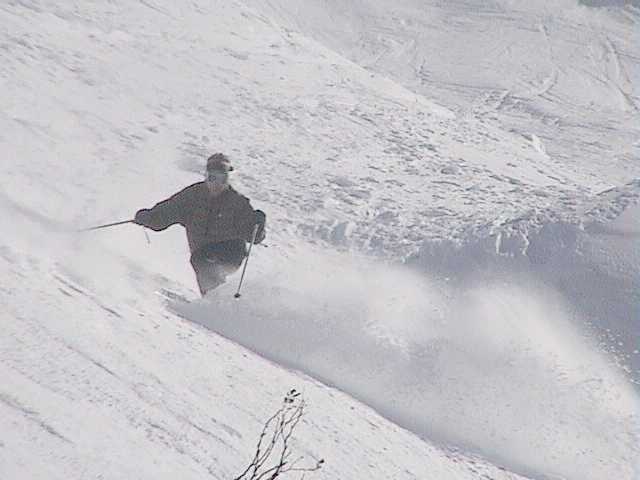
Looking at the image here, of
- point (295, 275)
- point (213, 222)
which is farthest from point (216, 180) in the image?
point (295, 275)

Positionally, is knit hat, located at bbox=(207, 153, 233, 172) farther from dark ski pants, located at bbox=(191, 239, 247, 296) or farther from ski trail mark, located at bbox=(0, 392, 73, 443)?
ski trail mark, located at bbox=(0, 392, 73, 443)

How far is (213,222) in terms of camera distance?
6.61m

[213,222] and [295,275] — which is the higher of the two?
[213,222]

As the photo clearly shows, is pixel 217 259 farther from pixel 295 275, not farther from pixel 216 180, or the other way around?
pixel 295 275

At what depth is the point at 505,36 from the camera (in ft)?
91.2

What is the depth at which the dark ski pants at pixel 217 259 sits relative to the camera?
6648mm

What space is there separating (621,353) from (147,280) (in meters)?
4.11

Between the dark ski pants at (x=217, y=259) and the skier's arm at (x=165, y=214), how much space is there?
10.7 inches

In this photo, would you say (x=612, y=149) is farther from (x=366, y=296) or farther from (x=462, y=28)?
(x=366, y=296)

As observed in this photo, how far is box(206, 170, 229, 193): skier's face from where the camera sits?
6391 millimetres

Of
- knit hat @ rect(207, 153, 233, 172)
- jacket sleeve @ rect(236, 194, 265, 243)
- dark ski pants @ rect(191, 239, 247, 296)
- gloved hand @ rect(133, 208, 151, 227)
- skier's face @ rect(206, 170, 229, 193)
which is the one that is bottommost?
dark ski pants @ rect(191, 239, 247, 296)

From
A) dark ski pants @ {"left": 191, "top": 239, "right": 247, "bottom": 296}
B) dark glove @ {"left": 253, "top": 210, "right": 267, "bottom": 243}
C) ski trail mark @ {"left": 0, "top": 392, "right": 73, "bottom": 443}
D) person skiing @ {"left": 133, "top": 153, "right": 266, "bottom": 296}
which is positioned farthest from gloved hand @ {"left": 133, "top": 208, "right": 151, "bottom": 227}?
ski trail mark @ {"left": 0, "top": 392, "right": 73, "bottom": 443}

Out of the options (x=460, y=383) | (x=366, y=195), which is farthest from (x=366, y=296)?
(x=366, y=195)

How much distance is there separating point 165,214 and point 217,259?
473 mm
